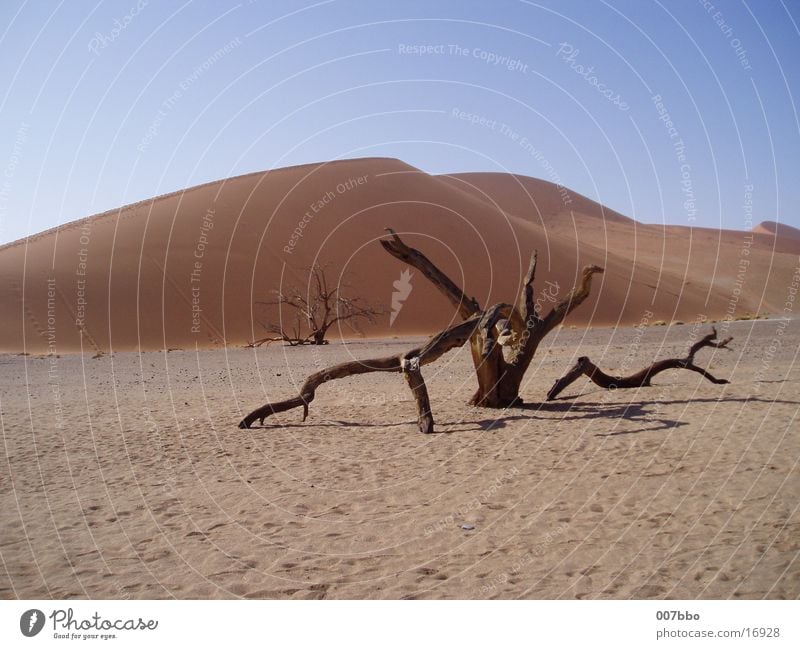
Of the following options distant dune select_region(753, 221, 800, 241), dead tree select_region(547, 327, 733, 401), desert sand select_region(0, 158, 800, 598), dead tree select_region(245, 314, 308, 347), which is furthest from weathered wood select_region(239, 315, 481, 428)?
distant dune select_region(753, 221, 800, 241)

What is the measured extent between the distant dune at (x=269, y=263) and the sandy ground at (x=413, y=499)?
65.9 feet

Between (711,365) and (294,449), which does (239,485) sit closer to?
(294,449)

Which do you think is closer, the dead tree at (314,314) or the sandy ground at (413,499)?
the sandy ground at (413,499)

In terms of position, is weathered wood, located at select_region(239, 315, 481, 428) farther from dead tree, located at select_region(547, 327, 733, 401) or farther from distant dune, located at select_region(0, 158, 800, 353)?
distant dune, located at select_region(0, 158, 800, 353)

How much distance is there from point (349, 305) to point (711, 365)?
18747 millimetres

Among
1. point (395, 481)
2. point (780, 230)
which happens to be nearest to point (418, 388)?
point (395, 481)

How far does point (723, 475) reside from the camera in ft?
21.8

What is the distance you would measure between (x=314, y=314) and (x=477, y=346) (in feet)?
67.5

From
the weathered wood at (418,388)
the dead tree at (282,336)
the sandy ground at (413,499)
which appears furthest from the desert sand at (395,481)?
the dead tree at (282,336)

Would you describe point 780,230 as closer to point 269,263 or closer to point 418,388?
point 269,263

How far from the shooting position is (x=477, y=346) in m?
10.9

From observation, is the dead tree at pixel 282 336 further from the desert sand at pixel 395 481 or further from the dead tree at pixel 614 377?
the dead tree at pixel 614 377

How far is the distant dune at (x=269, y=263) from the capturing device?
32.4 m

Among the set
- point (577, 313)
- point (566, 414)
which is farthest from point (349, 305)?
point (566, 414)
